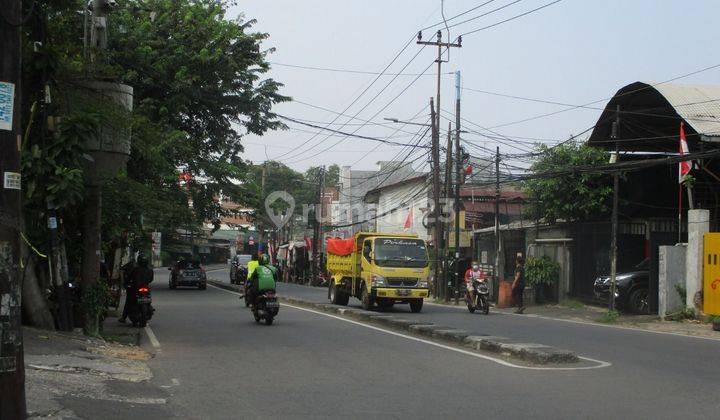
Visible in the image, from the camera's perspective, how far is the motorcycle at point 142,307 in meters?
18.1

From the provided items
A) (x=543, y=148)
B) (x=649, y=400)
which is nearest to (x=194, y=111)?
(x=543, y=148)

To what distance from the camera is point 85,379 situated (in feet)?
30.9

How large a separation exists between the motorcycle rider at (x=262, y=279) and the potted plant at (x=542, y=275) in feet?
48.7

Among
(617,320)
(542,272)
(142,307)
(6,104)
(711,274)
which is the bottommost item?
(617,320)

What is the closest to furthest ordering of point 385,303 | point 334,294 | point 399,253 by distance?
point 399,253 < point 385,303 < point 334,294

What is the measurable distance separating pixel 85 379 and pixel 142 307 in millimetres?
8892

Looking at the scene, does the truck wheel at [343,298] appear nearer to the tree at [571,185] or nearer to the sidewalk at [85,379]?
the tree at [571,185]

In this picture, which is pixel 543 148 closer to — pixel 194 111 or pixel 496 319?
pixel 496 319

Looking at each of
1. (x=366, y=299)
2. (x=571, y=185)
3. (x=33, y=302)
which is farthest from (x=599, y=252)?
→ (x=33, y=302)

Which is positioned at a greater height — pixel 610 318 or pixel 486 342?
pixel 486 342

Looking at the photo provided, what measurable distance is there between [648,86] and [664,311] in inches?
291

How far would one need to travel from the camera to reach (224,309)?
25.8 m

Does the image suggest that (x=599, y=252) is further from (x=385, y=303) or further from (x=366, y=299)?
(x=366, y=299)

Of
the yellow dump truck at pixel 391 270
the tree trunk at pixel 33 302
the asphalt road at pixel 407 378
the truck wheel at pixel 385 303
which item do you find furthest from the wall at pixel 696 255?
the tree trunk at pixel 33 302
